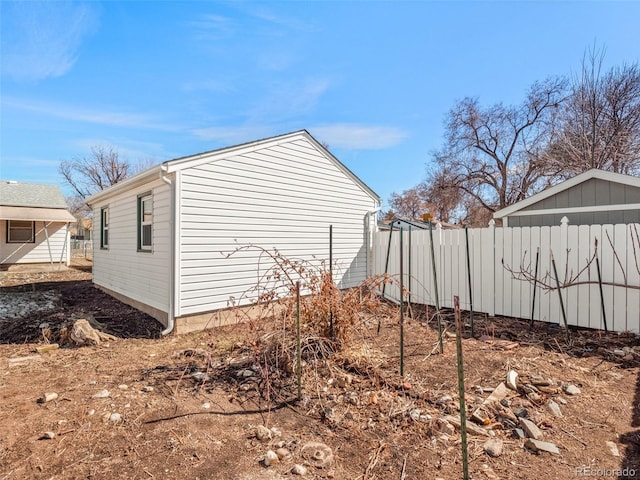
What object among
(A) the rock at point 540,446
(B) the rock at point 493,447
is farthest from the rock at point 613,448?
(B) the rock at point 493,447

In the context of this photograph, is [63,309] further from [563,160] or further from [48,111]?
[563,160]

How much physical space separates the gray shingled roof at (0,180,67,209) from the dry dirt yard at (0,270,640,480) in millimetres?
14245

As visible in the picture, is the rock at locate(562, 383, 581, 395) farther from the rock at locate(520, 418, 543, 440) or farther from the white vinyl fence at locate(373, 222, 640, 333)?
the white vinyl fence at locate(373, 222, 640, 333)

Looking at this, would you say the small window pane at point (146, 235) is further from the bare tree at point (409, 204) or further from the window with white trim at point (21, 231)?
the bare tree at point (409, 204)

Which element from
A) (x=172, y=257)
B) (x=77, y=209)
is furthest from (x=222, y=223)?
(x=77, y=209)

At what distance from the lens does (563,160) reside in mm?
15547

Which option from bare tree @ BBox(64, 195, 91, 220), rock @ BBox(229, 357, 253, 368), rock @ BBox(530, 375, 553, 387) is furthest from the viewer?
bare tree @ BBox(64, 195, 91, 220)

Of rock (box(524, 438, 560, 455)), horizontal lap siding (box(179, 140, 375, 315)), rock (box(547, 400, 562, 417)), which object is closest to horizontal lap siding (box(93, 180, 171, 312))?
horizontal lap siding (box(179, 140, 375, 315))

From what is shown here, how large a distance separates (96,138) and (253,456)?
3203 cm

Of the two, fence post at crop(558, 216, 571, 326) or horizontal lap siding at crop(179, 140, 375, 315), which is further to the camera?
horizontal lap siding at crop(179, 140, 375, 315)

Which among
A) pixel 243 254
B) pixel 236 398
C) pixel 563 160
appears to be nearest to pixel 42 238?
pixel 243 254

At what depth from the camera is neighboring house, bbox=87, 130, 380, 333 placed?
563 centimetres

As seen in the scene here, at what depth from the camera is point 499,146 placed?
2094 cm

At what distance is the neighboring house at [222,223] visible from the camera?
5.63 m
